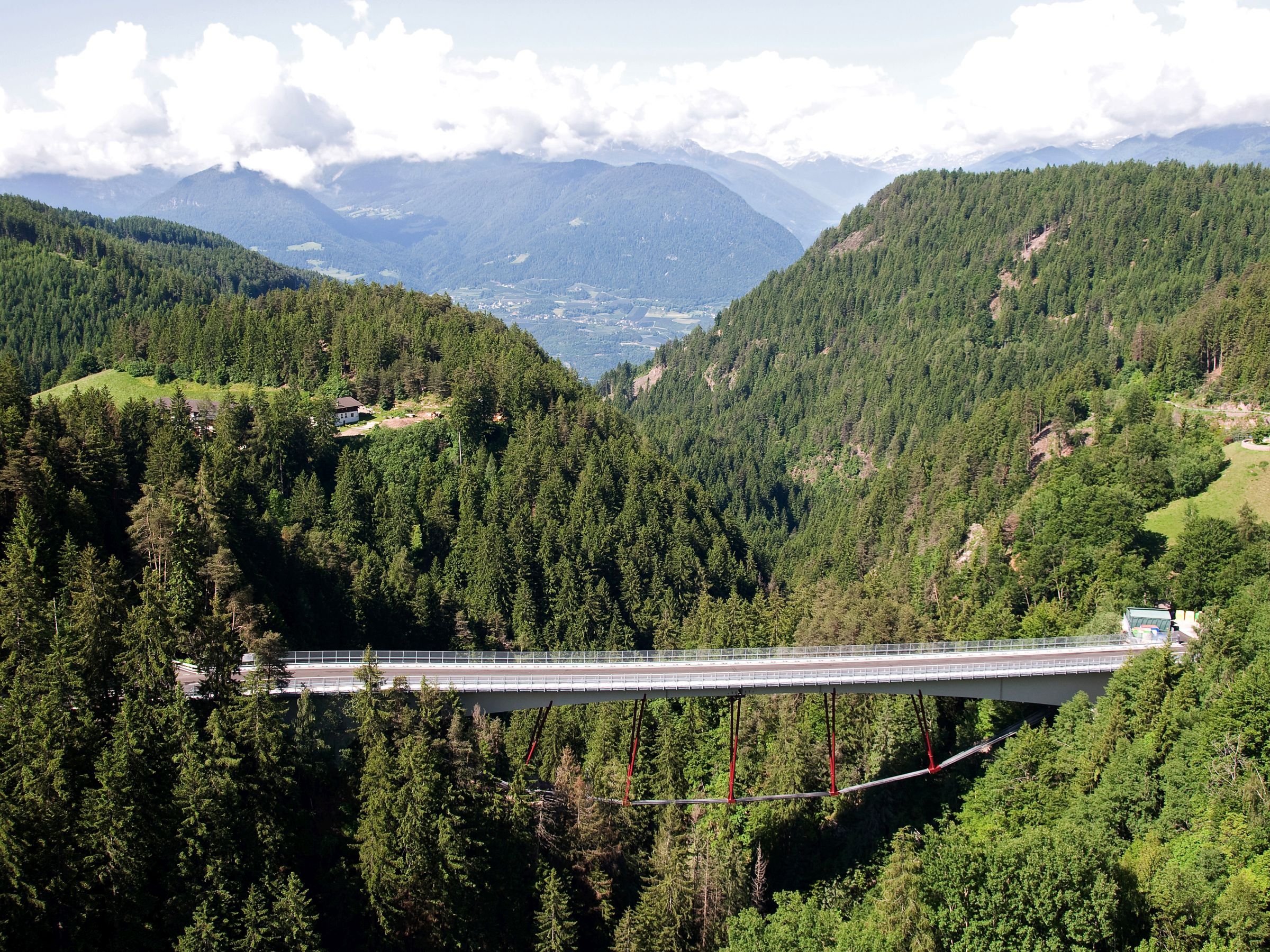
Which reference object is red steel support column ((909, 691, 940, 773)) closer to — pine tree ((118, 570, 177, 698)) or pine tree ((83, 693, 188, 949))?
pine tree ((83, 693, 188, 949))

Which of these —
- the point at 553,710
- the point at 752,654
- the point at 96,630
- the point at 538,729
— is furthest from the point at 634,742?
the point at 96,630

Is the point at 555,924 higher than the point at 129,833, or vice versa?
the point at 129,833

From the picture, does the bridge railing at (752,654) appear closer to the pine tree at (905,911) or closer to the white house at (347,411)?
the pine tree at (905,911)

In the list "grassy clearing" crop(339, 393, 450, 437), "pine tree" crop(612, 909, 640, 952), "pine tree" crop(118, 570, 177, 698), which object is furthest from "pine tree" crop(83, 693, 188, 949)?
"grassy clearing" crop(339, 393, 450, 437)

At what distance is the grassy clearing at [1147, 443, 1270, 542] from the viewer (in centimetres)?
8462

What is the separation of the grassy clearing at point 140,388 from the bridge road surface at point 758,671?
67.2 meters

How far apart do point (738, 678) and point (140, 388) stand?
9503 centimetres

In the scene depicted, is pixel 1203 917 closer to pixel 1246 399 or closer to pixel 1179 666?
pixel 1179 666

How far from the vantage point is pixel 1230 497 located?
8656 centimetres

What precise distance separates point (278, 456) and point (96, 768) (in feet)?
207

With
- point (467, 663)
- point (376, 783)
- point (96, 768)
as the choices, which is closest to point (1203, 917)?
point (376, 783)

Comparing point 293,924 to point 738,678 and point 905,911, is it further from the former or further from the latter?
point 738,678

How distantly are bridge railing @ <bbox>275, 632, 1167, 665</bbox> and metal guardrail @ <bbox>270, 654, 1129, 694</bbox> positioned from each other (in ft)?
6.71

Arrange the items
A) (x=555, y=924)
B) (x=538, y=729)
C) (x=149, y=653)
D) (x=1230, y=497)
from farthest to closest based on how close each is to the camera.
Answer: (x=1230, y=497)
(x=538, y=729)
(x=555, y=924)
(x=149, y=653)
